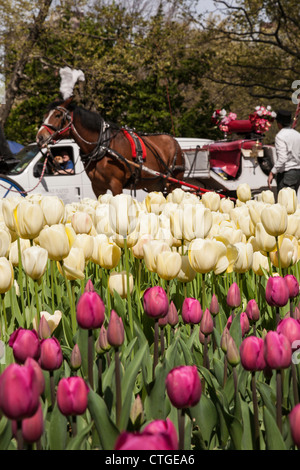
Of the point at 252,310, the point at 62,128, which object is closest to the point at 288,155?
the point at 62,128

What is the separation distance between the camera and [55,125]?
9438 mm

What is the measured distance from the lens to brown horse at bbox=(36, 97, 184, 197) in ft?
30.9

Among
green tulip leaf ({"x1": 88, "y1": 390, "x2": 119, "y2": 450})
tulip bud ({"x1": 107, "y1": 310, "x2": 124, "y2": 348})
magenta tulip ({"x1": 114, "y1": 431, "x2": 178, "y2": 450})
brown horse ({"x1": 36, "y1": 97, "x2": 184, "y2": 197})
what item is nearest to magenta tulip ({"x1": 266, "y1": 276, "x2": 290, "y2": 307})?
tulip bud ({"x1": 107, "y1": 310, "x2": 124, "y2": 348})

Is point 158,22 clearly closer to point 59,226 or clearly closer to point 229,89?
point 229,89

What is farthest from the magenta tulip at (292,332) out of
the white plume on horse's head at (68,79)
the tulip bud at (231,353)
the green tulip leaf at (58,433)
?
the white plume on horse's head at (68,79)

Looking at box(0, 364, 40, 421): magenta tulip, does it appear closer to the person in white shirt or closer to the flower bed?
the flower bed

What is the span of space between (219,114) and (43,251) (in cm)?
1247

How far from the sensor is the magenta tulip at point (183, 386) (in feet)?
3.41

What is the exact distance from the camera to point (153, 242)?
195 cm

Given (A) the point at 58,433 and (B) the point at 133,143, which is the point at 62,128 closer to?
(B) the point at 133,143

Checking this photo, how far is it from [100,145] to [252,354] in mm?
8355

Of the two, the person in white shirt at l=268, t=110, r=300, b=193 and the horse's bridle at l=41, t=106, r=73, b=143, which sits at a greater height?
the horse's bridle at l=41, t=106, r=73, b=143

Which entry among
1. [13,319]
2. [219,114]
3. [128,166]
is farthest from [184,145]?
[13,319]
